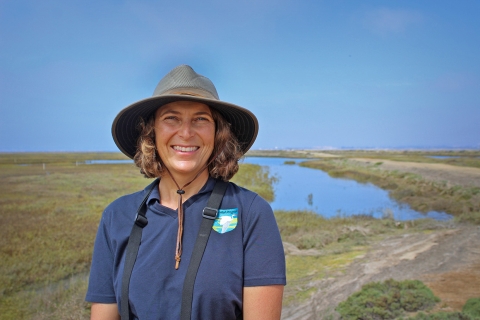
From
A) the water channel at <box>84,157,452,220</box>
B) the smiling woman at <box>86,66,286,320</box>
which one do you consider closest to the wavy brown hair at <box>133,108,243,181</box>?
the smiling woman at <box>86,66,286,320</box>

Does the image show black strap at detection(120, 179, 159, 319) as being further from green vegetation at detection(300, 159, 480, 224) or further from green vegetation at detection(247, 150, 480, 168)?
green vegetation at detection(247, 150, 480, 168)

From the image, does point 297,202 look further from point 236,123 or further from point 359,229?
point 236,123

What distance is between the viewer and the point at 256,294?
129 centimetres

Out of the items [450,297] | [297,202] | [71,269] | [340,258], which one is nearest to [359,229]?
[340,258]


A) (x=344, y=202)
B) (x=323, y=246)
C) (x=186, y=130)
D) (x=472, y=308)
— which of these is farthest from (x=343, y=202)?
(x=186, y=130)

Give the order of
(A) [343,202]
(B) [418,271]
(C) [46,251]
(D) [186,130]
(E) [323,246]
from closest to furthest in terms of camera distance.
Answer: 1. (D) [186,130]
2. (B) [418,271]
3. (E) [323,246]
4. (C) [46,251]
5. (A) [343,202]

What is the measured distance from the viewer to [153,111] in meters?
1.68

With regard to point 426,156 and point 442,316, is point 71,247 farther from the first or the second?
point 426,156

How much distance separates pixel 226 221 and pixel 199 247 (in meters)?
0.14

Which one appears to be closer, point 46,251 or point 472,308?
point 472,308

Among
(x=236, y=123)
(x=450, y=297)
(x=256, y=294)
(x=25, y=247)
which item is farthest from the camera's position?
(x=25, y=247)

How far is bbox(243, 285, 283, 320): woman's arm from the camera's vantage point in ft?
4.22

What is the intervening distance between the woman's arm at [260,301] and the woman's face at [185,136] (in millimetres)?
558

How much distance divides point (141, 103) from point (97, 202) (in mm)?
17374
